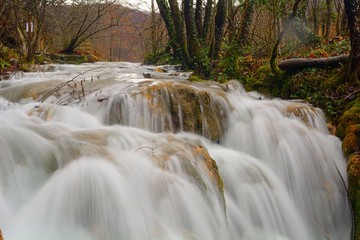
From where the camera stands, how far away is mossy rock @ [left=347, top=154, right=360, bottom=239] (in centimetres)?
412

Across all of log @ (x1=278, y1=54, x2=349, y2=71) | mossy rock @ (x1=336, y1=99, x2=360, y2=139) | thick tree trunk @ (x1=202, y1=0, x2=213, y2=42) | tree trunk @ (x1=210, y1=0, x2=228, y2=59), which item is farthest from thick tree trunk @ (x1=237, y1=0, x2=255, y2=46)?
mossy rock @ (x1=336, y1=99, x2=360, y2=139)

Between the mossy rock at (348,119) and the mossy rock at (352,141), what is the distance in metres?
0.27

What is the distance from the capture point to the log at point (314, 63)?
22.9 ft

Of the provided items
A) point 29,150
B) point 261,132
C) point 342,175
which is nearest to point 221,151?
point 261,132

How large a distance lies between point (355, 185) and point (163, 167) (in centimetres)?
261

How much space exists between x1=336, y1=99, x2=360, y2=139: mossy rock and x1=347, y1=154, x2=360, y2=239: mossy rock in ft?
2.75

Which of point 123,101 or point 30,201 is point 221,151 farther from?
point 30,201

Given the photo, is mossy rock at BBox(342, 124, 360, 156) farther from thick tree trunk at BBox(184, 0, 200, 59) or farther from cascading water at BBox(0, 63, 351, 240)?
thick tree trunk at BBox(184, 0, 200, 59)

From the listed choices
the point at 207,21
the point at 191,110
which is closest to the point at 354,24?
the point at 191,110

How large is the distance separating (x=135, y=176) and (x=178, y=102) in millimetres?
2378

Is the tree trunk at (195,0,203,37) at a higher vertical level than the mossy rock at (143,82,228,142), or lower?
higher

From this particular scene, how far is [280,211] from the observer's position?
4.46 metres

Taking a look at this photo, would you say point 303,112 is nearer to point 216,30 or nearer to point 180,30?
point 180,30

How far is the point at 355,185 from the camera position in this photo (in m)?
4.43
